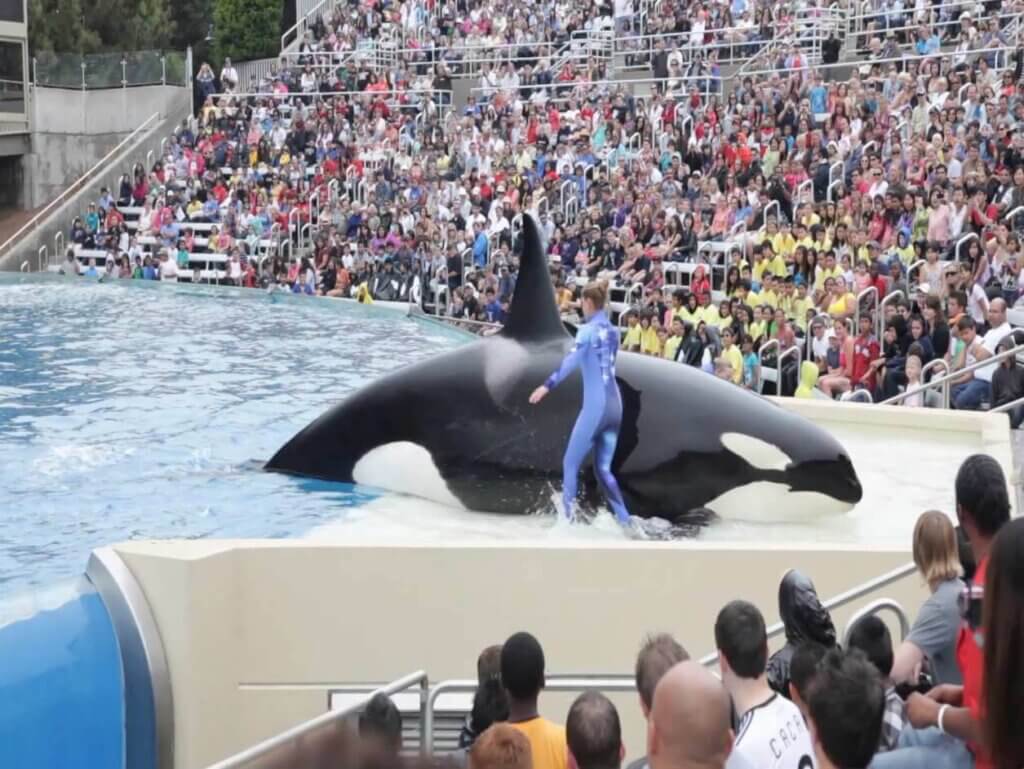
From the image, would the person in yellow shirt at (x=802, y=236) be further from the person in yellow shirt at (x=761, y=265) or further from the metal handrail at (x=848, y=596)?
the metal handrail at (x=848, y=596)

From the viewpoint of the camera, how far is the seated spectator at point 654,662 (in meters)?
4.01

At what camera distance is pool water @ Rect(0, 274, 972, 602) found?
8586mm

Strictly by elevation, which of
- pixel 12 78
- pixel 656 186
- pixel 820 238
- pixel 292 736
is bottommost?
pixel 292 736

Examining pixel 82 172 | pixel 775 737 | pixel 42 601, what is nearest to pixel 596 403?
pixel 42 601

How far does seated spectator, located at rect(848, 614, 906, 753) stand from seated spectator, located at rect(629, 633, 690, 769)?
0.57 meters

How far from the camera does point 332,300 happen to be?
2366 centimetres

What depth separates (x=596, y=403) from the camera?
28.2 feet

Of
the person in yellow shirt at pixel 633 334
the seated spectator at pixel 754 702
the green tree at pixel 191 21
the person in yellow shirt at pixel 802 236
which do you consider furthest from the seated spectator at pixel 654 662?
the green tree at pixel 191 21

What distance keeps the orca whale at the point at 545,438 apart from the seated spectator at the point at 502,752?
Result: 5.16 metres

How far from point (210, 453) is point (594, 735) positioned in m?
7.84

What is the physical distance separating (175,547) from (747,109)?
17963mm

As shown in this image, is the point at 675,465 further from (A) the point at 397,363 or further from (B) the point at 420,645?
(A) the point at 397,363

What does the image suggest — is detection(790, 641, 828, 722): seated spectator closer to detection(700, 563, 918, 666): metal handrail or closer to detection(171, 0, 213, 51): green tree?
detection(700, 563, 918, 666): metal handrail

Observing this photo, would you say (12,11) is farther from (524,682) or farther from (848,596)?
(524,682)
